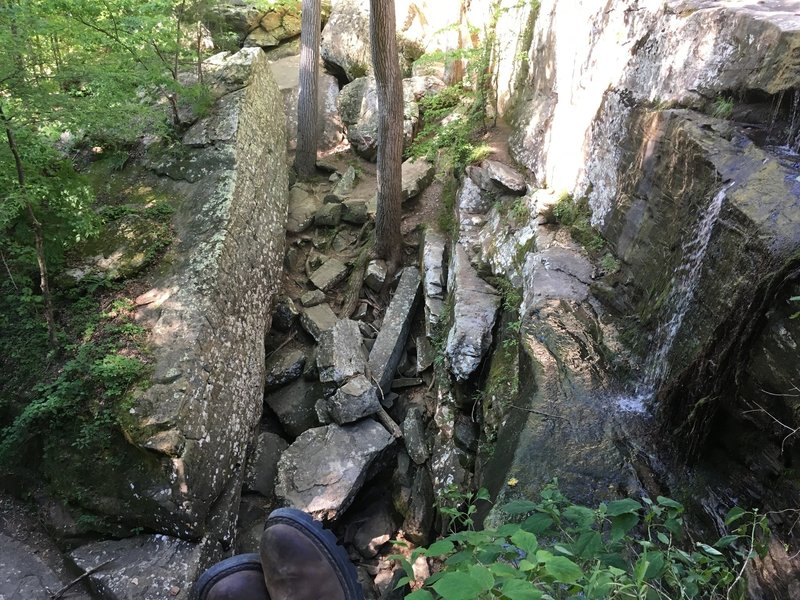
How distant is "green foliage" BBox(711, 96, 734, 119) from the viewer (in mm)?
3520

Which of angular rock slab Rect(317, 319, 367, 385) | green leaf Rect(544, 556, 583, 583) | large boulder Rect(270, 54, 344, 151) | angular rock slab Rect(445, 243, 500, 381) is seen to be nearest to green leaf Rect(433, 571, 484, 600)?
green leaf Rect(544, 556, 583, 583)

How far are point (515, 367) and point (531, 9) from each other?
4.94 metres

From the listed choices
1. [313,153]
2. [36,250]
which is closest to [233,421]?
[36,250]

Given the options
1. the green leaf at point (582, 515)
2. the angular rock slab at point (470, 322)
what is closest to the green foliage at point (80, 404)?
the angular rock slab at point (470, 322)

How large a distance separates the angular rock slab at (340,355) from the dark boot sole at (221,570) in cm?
253

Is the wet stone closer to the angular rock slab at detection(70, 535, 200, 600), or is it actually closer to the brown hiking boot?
the angular rock slab at detection(70, 535, 200, 600)

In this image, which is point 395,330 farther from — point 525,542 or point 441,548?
point 525,542

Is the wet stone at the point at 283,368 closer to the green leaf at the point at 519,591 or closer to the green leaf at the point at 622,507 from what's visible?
the green leaf at the point at 622,507

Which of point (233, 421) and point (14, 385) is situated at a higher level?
point (14, 385)

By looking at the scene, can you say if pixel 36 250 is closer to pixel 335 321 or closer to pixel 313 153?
pixel 335 321

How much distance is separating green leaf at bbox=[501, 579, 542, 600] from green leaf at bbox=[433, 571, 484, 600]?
0.07m

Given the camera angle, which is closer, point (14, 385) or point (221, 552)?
point (221, 552)

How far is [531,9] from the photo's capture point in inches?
258

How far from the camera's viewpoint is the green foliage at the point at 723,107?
352 centimetres
